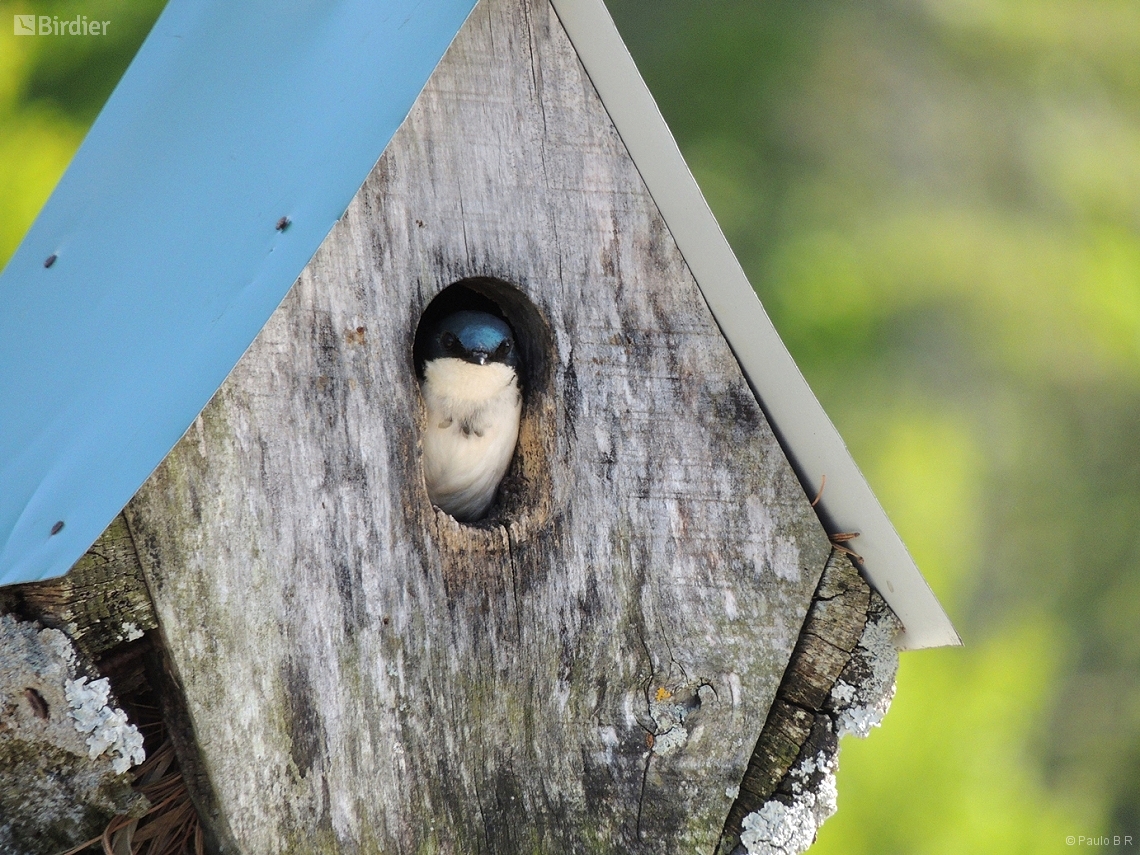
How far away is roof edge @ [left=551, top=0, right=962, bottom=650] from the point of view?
6.24ft

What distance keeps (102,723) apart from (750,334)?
1143mm

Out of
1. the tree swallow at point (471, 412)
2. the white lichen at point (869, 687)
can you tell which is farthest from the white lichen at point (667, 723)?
the tree swallow at point (471, 412)

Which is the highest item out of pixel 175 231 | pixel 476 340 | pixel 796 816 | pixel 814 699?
pixel 476 340

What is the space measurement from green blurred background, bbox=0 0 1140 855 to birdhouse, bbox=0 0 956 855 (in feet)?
4.35

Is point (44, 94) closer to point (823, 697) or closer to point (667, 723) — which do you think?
point (667, 723)

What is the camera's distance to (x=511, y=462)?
2510mm

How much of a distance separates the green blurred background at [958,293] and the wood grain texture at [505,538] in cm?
137

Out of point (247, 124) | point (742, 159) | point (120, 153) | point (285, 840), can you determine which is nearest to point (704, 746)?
point (285, 840)

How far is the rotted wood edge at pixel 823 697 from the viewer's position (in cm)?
201

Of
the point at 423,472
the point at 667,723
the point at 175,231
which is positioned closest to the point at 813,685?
the point at 667,723

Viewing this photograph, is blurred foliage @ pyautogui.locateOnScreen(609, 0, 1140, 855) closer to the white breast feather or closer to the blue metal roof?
the white breast feather

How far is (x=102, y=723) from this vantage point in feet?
5.33

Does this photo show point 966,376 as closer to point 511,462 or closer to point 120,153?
point 511,462

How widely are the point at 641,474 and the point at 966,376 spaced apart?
2070 mm
